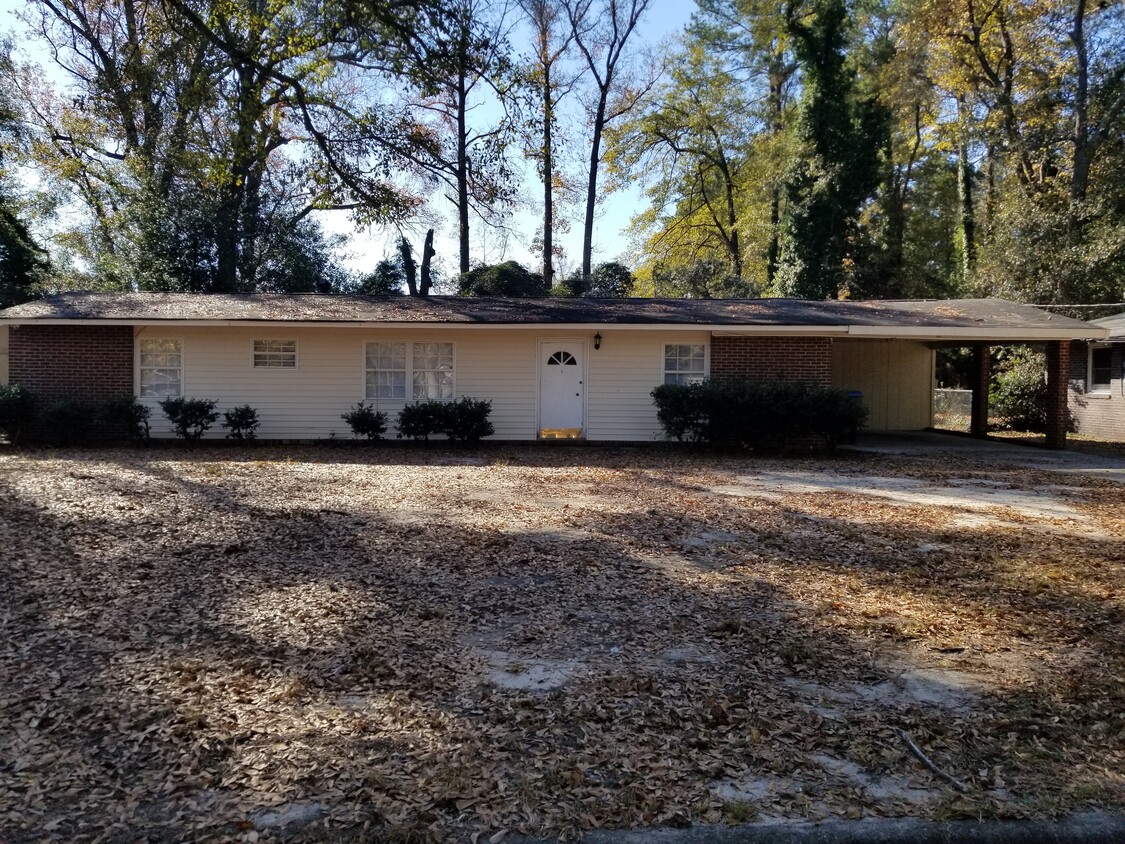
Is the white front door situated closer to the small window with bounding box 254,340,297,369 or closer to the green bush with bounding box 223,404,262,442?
the small window with bounding box 254,340,297,369

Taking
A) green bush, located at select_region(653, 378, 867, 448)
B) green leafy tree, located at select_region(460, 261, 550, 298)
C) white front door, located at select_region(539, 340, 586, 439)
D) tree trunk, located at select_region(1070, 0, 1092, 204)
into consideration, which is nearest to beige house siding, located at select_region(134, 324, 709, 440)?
white front door, located at select_region(539, 340, 586, 439)

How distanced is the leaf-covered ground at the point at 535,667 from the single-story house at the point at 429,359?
24.8ft

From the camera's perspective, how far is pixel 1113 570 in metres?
6.41

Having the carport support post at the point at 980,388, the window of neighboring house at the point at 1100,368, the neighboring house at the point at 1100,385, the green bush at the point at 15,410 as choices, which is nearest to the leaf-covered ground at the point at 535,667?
the green bush at the point at 15,410

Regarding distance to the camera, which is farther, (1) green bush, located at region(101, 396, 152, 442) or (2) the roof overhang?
(1) green bush, located at region(101, 396, 152, 442)

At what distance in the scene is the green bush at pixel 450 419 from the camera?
15523 millimetres

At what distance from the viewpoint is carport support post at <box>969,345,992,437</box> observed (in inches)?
724

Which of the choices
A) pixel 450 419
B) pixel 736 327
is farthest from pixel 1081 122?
pixel 450 419

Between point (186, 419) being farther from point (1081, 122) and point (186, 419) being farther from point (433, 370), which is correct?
point (1081, 122)

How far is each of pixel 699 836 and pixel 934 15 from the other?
29.4 m

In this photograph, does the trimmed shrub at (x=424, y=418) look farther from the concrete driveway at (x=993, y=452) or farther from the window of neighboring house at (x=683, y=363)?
the concrete driveway at (x=993, y=452)

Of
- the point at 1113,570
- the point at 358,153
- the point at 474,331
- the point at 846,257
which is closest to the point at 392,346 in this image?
the point at 474,331

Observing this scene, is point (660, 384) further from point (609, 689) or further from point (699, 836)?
point (699, 836)

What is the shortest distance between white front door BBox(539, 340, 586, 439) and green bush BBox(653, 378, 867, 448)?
1.95 meters
